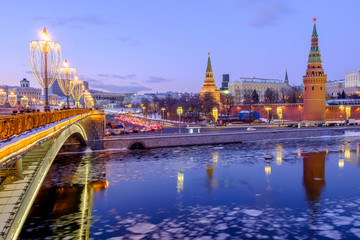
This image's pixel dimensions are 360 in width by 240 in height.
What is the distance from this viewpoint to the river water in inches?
500

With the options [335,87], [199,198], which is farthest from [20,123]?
[335,87]

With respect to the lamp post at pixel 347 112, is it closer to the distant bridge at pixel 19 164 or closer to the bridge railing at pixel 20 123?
the distant bridge at pixel 19 164

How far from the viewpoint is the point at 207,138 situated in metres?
38.1

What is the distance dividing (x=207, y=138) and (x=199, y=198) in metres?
21.4

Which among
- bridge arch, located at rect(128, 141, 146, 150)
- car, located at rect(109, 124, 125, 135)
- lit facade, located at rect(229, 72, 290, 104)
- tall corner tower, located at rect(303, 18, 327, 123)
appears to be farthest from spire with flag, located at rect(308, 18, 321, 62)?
lit facade, located at rect(229, 72, 290, 104)

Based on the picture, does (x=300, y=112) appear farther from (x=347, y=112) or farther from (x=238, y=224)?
(x=238, y=224)

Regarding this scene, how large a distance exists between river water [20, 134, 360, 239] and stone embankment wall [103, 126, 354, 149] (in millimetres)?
4370

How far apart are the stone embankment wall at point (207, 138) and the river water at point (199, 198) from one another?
437cm

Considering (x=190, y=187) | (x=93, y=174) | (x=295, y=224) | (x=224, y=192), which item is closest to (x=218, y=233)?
(x=295, y=224)

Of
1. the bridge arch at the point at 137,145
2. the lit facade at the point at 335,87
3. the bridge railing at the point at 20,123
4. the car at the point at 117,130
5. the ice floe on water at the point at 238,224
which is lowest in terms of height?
the ice floe on water at the point at 238,224

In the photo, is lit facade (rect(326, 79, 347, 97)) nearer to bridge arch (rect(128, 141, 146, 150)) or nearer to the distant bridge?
bridge arch (rect(128, 141, 146, 150))

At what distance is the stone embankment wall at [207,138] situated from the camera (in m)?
34.4

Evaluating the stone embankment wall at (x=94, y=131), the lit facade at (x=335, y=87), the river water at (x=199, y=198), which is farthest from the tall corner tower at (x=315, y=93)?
the lit facade at (x=335, y=87)

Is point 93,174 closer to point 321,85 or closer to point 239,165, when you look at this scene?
point 239,165
